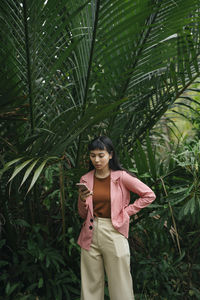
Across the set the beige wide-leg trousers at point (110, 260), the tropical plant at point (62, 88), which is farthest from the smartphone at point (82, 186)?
the beige wide-leg trousers at point (110, 260)

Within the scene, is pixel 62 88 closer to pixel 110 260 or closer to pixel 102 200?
pixel 102 200

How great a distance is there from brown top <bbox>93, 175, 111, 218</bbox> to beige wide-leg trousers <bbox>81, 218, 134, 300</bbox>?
4 centimetres

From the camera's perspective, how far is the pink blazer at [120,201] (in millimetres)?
1845

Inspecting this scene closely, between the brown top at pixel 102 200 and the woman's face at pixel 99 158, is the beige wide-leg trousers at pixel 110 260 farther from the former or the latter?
the woman's face at pixel 99 158

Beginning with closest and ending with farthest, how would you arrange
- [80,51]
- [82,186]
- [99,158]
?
[82,186] → [99,158] → [80,51]

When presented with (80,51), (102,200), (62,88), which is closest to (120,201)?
(102,200)

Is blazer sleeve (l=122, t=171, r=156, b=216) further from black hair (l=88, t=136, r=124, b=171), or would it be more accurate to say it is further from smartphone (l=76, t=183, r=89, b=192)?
smartphone (l=76, t=183, r=89, b=192)

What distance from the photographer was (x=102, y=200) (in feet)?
6.25

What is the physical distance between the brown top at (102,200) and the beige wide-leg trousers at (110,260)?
37mm

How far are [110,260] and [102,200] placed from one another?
347 millimetres

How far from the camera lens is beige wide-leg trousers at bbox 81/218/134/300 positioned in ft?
6.04

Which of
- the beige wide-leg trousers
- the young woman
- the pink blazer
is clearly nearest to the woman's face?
the young woman

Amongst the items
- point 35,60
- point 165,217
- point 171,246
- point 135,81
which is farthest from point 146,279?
point 35,60

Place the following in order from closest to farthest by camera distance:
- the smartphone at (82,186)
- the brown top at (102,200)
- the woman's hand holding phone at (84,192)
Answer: the smartphone at (82,186) → the woman's hand holding phone at (84,192) → the brown top at (102,200)
